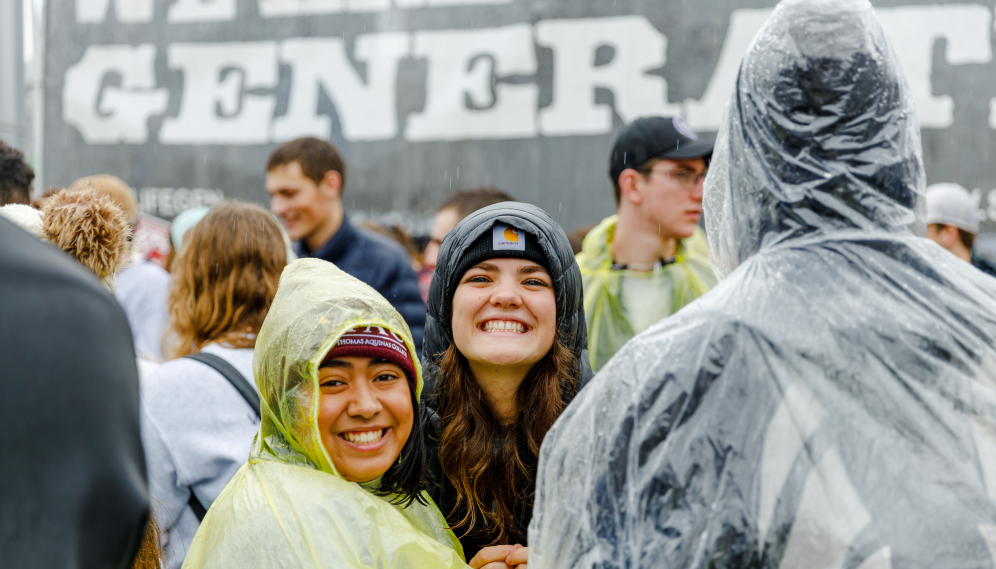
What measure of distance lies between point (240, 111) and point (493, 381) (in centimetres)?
396

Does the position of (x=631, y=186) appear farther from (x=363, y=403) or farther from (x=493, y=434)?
(x=363, y=403)

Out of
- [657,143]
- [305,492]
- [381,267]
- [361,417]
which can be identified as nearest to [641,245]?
[657,143]

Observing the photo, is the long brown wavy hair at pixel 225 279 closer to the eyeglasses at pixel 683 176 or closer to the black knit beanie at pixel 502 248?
the black knit beanie at pixel 502 248

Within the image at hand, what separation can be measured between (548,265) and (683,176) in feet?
4.77

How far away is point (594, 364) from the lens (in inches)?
115

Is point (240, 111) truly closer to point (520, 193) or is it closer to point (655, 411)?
point (520, 193)

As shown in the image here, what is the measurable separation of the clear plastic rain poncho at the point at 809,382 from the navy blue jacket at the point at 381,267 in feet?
7.89

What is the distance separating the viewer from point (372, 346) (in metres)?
1.73

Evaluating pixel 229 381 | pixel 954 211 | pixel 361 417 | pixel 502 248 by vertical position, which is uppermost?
pixel 502 248

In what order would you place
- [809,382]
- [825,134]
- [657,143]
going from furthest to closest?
[657,143], [825,134], [809,382]

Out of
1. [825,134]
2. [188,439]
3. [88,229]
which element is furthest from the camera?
[188,439]

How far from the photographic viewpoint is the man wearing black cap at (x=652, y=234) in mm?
3033

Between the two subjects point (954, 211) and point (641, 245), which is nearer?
point (641, 245)

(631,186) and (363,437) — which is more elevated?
(631,186)
